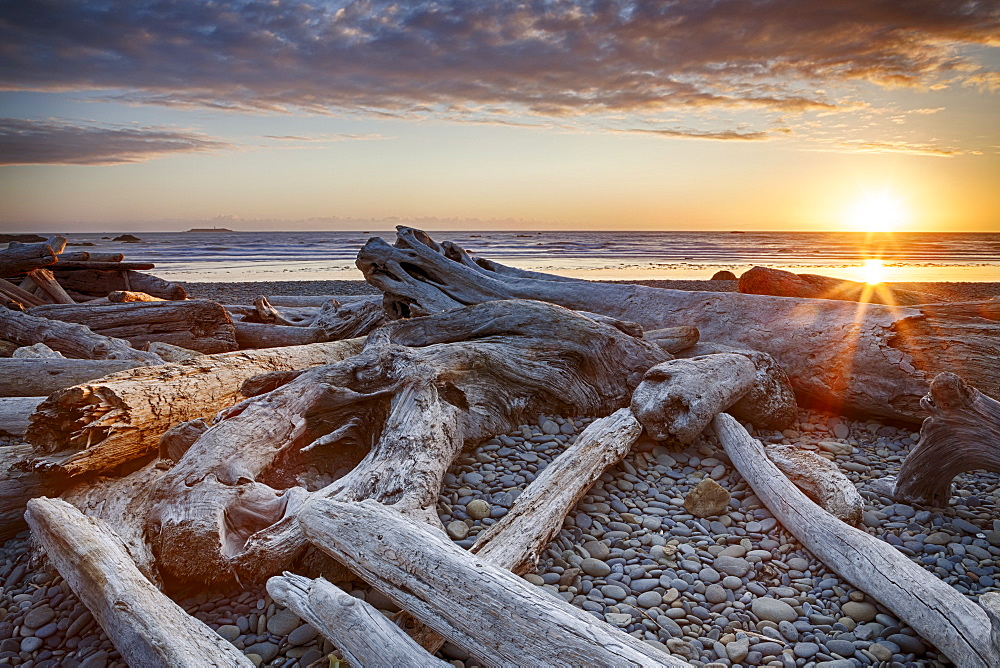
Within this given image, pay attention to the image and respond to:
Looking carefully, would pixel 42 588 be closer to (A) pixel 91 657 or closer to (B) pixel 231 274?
(A) pixel 91 657

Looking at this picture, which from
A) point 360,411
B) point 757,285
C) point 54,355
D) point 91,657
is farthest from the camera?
point 757,285

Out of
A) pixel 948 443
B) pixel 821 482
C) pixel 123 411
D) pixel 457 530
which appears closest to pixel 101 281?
pixel 123 411

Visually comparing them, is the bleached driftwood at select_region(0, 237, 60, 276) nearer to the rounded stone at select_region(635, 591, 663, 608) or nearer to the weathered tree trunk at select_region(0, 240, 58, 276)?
the weathered tree trunk at select_region(0, 240, 58, 276)

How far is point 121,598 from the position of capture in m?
2.62

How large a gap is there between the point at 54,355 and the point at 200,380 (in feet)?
12.2

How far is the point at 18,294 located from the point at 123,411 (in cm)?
786

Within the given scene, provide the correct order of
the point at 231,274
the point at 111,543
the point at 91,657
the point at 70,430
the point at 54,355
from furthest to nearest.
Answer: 1. the point at 231,274
2. the point at 54,355
3. the point at 70,430
4. the point at 111,543
5. the point at 91,657

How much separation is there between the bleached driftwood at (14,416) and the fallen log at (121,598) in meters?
2.26

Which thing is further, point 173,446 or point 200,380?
point 200,380

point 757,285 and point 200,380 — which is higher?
point 757,285

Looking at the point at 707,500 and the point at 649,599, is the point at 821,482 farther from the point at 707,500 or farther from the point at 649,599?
the point at 649,599

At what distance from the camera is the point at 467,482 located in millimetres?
4105

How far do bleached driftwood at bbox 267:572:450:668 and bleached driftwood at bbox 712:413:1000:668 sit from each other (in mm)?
2164

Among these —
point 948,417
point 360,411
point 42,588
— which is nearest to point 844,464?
point 948,417
